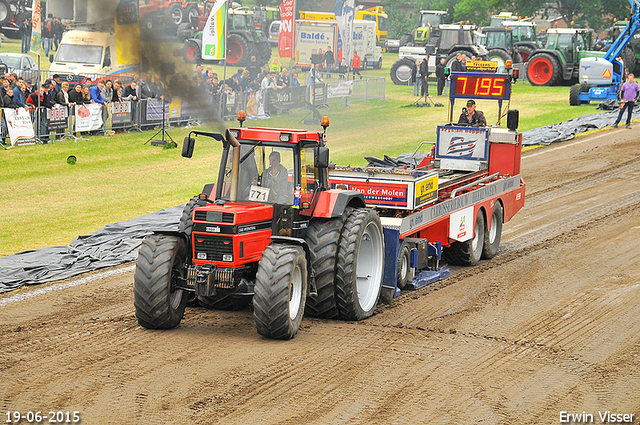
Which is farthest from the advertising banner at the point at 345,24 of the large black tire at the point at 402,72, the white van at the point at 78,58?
the white van at the point at 78,58

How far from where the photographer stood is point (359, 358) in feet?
27.2

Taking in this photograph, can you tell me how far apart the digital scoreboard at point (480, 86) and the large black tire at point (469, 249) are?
3.20m

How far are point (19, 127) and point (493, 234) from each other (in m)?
13.2

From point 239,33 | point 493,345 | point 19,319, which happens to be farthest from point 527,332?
point 239,33

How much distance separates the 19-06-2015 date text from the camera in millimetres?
6570

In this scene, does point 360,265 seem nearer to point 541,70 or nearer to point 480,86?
point 480,86

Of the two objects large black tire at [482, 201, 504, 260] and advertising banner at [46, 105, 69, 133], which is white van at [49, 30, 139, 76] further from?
large black tire at [482, 201, 504, 260]

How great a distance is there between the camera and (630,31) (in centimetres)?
3388

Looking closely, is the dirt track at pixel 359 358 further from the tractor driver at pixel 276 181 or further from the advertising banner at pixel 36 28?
the advertising banner at pixel 36 28

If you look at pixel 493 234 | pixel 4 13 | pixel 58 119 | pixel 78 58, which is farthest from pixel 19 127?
pixel 4 13

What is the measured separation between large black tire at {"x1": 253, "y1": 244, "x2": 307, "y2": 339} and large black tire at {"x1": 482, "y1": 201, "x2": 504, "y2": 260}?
565 cm

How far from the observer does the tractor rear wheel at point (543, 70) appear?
130 ft

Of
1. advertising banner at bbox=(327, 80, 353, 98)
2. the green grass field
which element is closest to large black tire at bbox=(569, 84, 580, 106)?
the green grass field

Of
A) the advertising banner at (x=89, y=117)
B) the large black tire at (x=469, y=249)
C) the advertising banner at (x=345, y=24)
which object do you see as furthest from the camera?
the advertising banner at (x=345, y=24)
